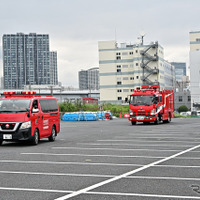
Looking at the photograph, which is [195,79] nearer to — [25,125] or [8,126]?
[25,125]

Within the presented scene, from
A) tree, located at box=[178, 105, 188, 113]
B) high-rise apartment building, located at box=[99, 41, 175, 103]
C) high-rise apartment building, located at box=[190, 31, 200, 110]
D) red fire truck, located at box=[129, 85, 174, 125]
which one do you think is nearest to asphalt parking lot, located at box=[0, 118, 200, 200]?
red fire truck, located at box=[129, 85, 174, 125]

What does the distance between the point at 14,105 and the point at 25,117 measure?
3.51 feet

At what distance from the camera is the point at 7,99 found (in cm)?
1925

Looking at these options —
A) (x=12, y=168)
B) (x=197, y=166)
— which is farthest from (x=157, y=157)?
(x=12, y=168)

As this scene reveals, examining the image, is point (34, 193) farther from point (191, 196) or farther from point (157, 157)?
point (157, 157)

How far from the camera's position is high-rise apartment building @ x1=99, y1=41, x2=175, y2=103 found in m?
118

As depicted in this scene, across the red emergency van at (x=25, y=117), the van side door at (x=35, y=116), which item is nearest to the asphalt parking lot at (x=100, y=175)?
the red emergency van at (x=25, y=117)

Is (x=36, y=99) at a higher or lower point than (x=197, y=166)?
higher

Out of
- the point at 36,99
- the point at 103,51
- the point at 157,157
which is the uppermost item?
the point at 103,51

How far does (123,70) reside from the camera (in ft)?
401

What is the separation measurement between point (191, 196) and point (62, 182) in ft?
8.91

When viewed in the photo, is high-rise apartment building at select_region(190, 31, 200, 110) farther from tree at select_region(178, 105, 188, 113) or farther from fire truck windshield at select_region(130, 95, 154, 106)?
fire truck windshield at select_region(130, 95, 154, 106)

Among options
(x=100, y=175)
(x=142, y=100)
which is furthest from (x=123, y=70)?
(x=100, y=175)

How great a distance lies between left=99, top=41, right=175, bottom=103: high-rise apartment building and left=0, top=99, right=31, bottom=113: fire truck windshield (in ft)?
326
